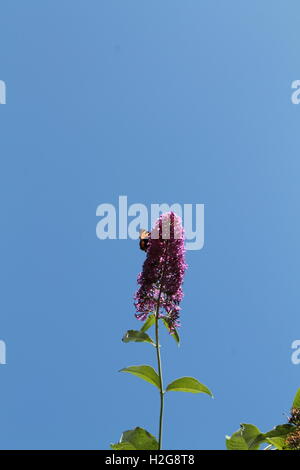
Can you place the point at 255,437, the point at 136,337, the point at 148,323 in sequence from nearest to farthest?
the point at 255,437 < the point at 136,337 < the point at 148,323

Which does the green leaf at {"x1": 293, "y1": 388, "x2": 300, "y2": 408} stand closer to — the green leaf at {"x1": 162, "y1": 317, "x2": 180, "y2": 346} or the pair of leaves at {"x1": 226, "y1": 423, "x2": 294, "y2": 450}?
the pair of leaves at {"x1": 226, "y1": 423, "x2": 294, "y2": 450}

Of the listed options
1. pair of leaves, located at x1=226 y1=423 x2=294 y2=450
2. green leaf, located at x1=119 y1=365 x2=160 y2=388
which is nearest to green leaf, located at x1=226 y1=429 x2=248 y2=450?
pair of leaves, located at x1=226 y1=423 x2=294 y2=450

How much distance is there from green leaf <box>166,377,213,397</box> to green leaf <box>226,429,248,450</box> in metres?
0.38

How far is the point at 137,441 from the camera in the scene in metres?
4.56

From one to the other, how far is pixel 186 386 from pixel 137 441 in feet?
2.09

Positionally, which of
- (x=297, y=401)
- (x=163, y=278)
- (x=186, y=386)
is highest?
(x=163, y=278)

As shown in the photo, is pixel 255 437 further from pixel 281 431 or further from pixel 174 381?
pixel 174 381

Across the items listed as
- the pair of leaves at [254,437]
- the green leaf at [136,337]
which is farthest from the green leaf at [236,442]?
the green leaf at [136,337]

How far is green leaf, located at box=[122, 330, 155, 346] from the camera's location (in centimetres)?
532

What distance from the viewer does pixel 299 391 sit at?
4.99 m

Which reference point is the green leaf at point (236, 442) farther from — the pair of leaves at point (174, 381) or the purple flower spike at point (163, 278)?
the purple flower spike at point (163, 278)

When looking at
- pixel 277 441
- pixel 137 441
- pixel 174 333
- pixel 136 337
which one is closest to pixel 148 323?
pixel 174 333
